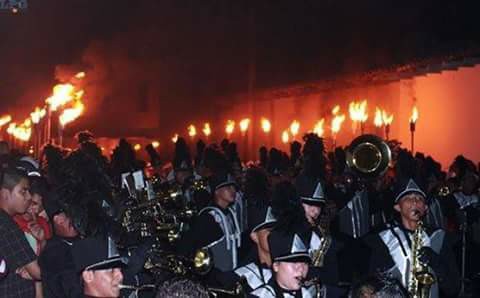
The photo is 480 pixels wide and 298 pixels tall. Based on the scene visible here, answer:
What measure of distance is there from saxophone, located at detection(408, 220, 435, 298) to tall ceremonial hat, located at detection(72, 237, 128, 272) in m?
2.43

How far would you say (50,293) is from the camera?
5.39 metres

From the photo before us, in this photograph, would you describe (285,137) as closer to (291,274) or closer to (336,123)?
(336,123)

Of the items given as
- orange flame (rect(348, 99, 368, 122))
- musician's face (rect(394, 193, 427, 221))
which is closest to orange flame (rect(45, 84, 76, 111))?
musician's face (rect(394, 193, 427, 221))

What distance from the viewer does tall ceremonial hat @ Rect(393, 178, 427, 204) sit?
7.13 metres

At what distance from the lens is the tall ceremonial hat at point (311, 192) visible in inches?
289

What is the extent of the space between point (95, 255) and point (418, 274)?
2618 millimetres

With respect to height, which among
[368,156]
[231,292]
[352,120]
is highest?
[352,120]

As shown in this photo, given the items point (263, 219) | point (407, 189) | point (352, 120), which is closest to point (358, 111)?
point (352, 120)

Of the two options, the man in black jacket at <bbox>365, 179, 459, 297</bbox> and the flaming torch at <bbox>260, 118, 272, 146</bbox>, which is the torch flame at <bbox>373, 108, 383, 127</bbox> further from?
the man in black jacket at <bbox>365, 179, 459, 297</bbox>

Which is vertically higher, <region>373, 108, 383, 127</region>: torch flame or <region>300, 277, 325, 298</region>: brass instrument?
<region>373, 108, 383, 127</region>: torch flame

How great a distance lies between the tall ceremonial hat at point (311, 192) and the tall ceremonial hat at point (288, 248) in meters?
1.75

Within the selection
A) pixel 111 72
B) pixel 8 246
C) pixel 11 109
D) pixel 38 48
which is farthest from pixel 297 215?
pixel 11 109

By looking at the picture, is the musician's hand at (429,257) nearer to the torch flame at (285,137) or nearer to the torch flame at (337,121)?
the torch flame at (337,121)

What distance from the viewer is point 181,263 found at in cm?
620
